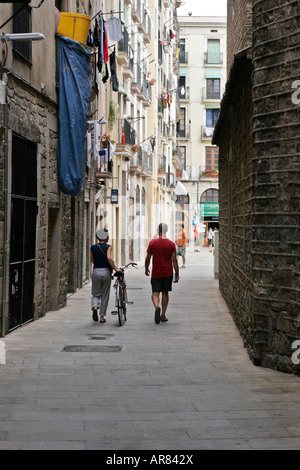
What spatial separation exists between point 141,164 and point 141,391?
30.1m

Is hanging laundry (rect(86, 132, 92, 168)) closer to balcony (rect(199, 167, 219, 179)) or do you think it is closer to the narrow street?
the narrow street

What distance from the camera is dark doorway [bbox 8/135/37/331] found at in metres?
12.7

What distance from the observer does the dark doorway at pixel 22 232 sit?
1266cm

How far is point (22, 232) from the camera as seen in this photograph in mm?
13305

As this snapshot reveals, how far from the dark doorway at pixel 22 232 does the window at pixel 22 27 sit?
137 centimetres

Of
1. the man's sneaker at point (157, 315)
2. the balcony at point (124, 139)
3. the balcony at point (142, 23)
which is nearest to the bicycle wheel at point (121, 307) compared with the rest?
the man's sneaker at point (157, 315)

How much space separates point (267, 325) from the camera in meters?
9.71

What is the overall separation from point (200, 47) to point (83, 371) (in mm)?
62807

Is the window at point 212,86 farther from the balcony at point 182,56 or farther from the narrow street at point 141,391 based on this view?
the narrow street at point 141,391

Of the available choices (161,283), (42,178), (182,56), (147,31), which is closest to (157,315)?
(161,283)

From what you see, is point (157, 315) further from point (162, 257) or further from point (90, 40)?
point (90, 40)
